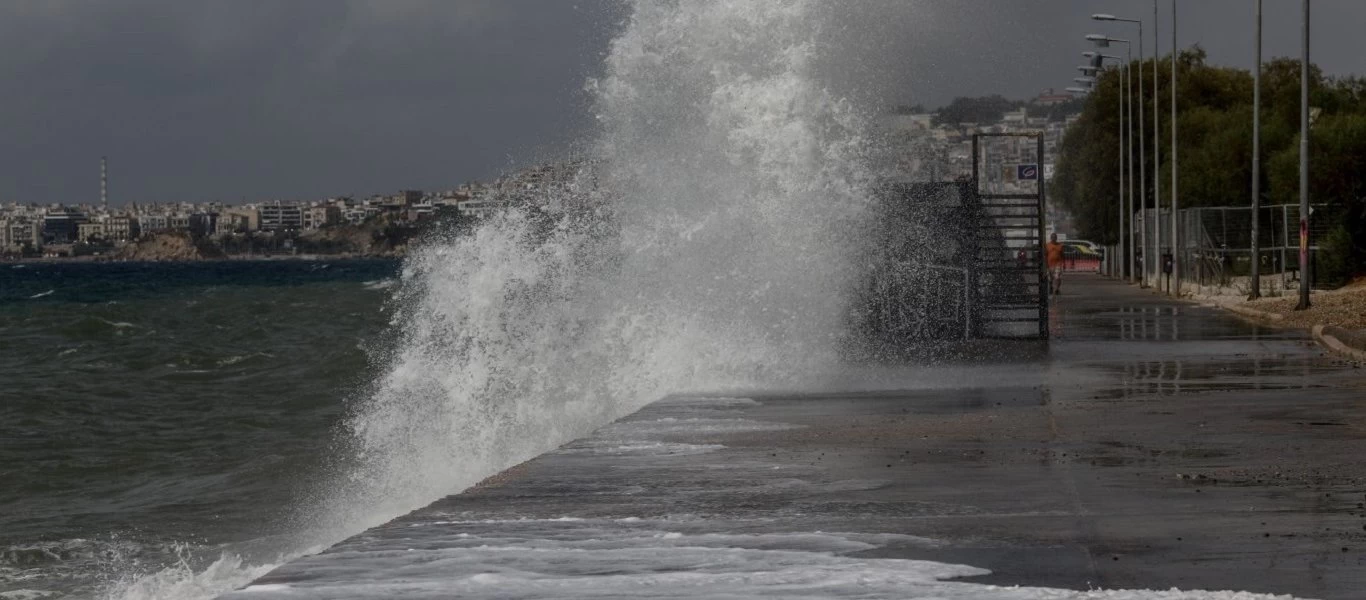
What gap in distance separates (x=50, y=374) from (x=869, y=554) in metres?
34.9

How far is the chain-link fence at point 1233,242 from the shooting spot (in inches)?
1718

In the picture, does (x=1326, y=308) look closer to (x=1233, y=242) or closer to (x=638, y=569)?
(x=1233, y=242)

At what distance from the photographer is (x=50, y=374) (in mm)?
39375

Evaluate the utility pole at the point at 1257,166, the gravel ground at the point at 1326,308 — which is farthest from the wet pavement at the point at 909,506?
the utility pole at the point at 1257,166

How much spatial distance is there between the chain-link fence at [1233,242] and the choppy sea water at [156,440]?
20405 mm

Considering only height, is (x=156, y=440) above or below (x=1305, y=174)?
below

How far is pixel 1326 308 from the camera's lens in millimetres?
30172

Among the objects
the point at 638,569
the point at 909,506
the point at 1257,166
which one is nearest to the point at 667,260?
the point at 909,506

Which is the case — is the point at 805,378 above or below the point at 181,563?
above

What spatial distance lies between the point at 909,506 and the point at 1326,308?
23401 mm

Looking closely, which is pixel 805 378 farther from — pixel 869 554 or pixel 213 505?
pixel 869 554

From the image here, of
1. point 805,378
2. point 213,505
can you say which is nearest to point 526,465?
point 805,378

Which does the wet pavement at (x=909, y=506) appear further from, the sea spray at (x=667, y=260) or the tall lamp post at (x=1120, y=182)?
the tall lamp post at (x=1120, y=182)

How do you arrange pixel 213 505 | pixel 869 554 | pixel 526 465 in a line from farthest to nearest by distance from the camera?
pixel 213 505 → pixel 526 465 → pixel 869 554
